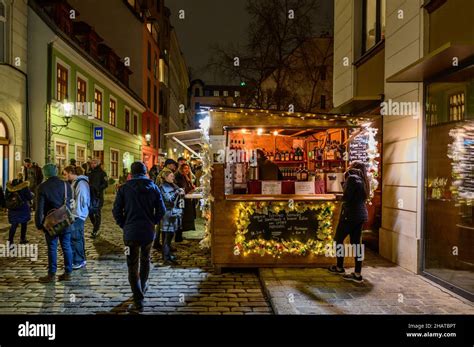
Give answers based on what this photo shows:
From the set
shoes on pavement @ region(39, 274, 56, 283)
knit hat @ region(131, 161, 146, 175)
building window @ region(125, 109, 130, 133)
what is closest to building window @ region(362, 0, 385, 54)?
knit hat @ region(131, 161, 146, 175)

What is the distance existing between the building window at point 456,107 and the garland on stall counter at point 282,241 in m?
2.36

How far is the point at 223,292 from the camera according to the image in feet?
20.7

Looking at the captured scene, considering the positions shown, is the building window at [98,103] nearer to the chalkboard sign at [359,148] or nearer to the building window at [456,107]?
the chalkboard sign at [359,148]

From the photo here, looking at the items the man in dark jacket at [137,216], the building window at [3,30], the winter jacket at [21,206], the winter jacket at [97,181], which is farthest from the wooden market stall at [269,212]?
the building window at [3,30]

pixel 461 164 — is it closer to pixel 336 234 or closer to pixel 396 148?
pixel 396 148

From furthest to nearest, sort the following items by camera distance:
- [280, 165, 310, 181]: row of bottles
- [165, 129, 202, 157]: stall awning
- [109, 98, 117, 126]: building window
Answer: [109, 98, 117, 126]: building window
[165, 129, 202, 157]: stall awning
[280, 165, 310, 181]: row of bottles

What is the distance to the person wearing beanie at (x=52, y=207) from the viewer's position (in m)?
6.71

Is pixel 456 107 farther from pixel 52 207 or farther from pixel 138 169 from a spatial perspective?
pixel 52 207

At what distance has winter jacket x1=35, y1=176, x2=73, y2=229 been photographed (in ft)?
21.9

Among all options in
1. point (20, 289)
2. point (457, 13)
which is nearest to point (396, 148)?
point (457, 13)

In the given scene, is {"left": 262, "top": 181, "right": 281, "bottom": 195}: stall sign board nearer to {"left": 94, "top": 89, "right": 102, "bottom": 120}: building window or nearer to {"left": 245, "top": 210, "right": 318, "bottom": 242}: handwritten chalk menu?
{"left": 245, "top": 210, "right": 318, "bottom": 242}: handwritten chalk menu

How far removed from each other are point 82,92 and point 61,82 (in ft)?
7.49

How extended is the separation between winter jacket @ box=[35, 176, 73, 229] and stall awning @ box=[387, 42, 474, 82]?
5.51 metres
